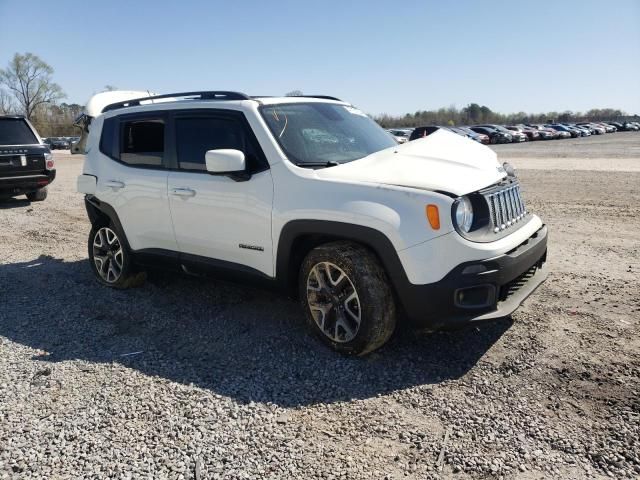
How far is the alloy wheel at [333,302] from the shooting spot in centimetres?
371

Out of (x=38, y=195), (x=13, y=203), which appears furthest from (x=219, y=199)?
(x=13, y=203)

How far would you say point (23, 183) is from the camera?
11.1 meters

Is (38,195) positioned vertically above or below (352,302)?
below

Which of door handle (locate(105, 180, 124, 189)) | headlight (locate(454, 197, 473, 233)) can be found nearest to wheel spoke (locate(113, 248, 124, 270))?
door handle (locate(105, 180, 124, 189))

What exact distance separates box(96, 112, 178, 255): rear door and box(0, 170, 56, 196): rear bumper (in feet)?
22.1

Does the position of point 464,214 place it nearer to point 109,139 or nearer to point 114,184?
point 114,184

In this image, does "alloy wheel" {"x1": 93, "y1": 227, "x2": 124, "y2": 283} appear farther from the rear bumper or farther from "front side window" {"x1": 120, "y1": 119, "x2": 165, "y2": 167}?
the rear bumper

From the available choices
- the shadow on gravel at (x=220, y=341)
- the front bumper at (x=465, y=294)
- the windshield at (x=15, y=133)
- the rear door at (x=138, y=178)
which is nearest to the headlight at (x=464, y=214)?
the front bumper at (x=465, y=294)

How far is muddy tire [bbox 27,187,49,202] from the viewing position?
12148 mm

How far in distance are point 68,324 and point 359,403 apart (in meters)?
2.90

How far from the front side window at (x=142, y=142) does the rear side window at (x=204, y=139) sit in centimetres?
29

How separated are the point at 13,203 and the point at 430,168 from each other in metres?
11.6

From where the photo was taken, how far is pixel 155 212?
4.91 m

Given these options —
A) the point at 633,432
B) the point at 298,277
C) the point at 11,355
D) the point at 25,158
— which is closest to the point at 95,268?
the point at 11,355
